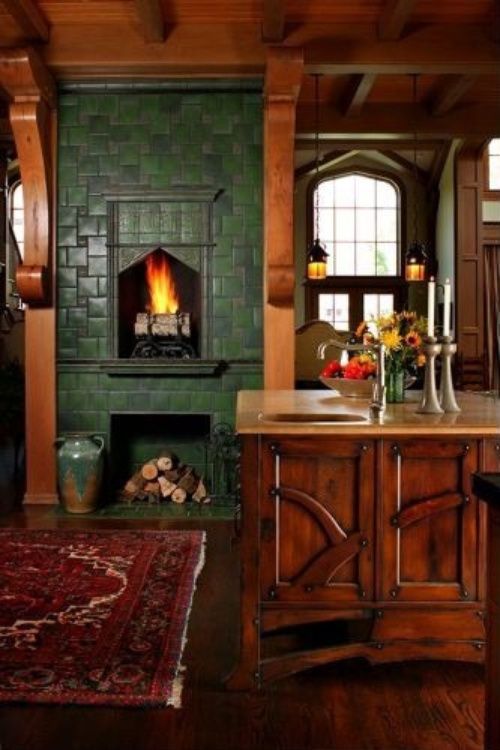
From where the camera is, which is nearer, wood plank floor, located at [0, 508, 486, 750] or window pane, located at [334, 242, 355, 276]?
wood plank floor, located at [0, 508, 486, 750]

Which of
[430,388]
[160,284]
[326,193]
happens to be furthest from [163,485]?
[326,193]

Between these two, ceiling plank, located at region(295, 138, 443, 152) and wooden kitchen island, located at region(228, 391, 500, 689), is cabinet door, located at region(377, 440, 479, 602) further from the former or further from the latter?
ceiling plank, located at region(295, 138, 443, 152)

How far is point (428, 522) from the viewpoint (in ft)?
9.39

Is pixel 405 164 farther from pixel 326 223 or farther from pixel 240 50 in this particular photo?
pixel 240 50

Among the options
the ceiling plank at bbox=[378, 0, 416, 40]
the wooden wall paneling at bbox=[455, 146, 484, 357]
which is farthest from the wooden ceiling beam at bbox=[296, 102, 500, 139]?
the ceiling plank at bbox=[378, 0, 416, 40]

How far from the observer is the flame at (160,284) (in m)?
6.70

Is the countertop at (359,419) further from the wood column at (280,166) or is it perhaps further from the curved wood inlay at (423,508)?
the wood column at (280,166)

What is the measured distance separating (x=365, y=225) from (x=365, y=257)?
54cm

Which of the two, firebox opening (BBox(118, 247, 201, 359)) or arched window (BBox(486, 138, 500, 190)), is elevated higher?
arched window (BBox(486, 138, 500, 190))

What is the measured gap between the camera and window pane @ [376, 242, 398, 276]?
13.5 metres

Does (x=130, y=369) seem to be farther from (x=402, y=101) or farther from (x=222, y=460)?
(x=402, y=101)

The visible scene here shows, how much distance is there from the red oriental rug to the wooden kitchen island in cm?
47

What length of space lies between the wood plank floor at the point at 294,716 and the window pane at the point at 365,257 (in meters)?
10.9

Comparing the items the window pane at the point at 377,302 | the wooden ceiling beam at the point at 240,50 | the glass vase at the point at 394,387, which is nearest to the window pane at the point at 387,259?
the window pane at the point at 377,302
